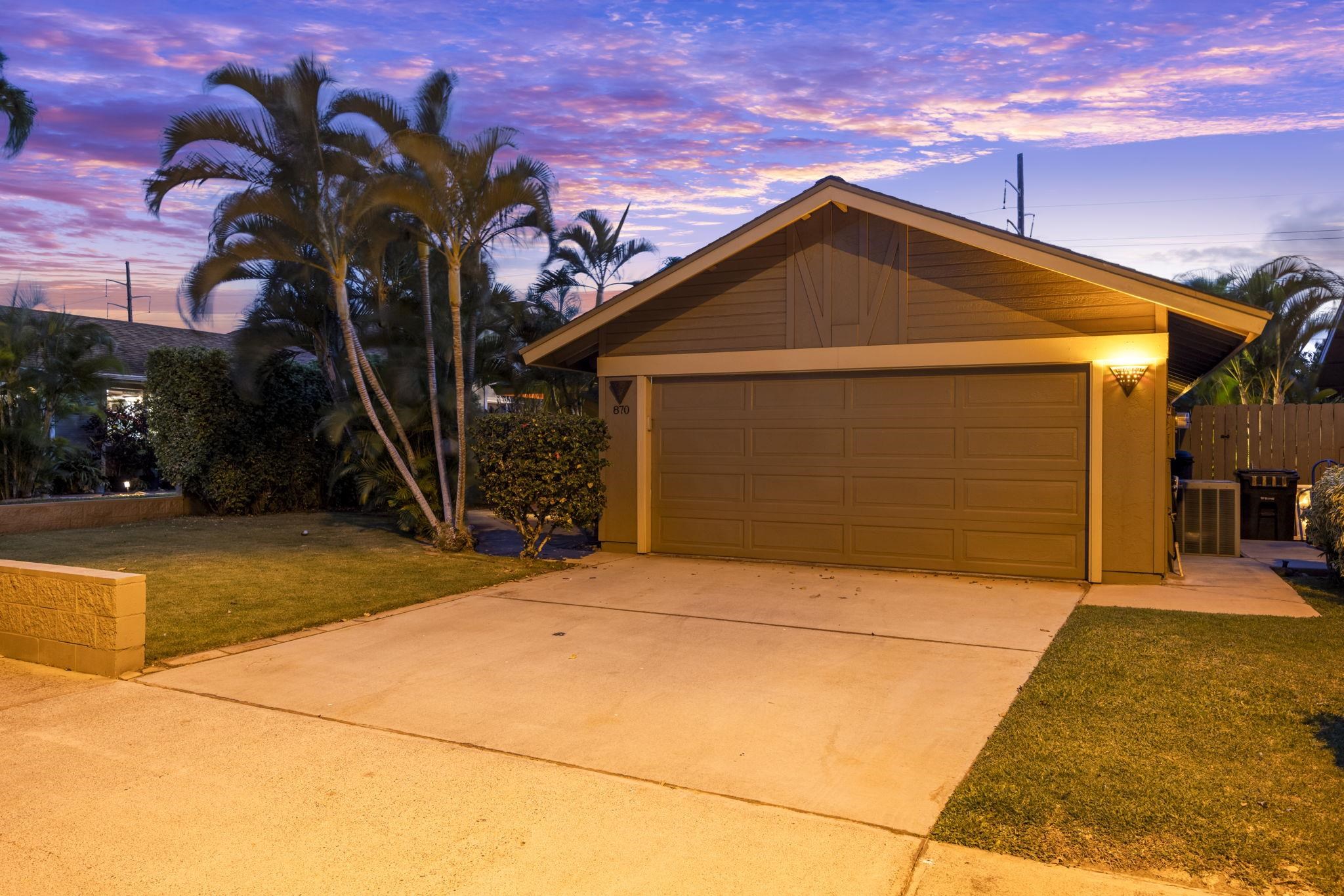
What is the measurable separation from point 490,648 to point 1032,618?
4293mm

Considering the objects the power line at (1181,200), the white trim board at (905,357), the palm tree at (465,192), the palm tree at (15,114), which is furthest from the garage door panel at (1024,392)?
the palm tree at (15,114)

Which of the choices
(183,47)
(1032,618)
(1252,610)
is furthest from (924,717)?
(183,47)

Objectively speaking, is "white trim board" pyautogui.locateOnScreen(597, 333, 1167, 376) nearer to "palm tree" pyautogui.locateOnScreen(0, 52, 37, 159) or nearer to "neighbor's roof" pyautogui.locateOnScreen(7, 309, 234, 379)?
"palm tree" pyautogui.locateOnScreen(0, 52, 37, 159)

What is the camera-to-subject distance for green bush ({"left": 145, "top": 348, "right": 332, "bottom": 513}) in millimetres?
13719

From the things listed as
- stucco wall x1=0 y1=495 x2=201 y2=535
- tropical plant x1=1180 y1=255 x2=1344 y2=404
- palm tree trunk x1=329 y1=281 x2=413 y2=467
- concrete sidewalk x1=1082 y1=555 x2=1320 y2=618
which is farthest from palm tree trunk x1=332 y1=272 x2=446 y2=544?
tropical plant x1=1180 y1=255 x2=1344 y2=404

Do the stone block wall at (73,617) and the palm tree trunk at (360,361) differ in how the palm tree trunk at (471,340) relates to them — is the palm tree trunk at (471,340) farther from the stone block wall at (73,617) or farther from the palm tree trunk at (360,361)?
the stone block wall at (73,617)

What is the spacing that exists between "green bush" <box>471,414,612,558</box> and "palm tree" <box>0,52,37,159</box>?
794 cm

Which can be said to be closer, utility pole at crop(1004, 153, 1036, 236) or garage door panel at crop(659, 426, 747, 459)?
garage door panel at crop(659, 426, 747, 459)

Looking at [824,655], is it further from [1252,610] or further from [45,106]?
[45,106]

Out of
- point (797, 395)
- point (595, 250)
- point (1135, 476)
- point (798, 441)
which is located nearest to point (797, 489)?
point (798, 441)

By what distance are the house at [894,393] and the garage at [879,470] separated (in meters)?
0.02

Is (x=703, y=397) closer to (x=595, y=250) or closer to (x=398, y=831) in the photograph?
(x=398, y=831)

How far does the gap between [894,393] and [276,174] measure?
701 centimetres

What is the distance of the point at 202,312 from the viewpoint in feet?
32.6
